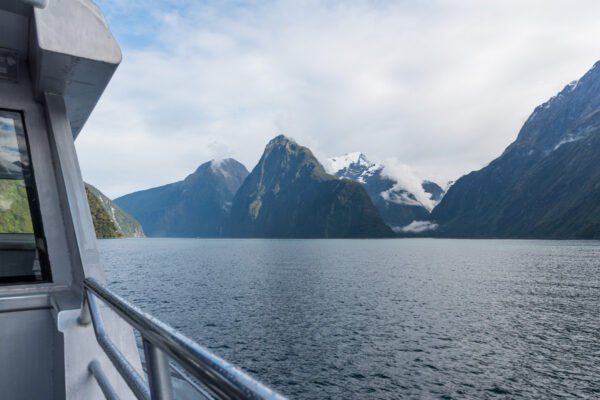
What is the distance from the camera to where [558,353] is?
21875mm

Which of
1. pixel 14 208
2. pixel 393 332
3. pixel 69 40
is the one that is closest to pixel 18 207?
pixel 14 208

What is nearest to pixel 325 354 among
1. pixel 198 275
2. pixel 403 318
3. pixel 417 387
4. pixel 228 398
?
pixel 417 387

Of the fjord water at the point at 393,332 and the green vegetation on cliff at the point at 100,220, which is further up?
the green vegetation on cliff at the point at 100,220

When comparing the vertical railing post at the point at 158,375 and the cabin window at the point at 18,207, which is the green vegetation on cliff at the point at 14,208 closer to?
the cabin window at the point at 18,207

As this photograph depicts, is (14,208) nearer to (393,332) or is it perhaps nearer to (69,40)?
(69,40)

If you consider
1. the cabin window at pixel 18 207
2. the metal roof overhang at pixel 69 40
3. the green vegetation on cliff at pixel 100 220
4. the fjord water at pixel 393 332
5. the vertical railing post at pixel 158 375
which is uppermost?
the green vegetation on cliff at pixel 100 220

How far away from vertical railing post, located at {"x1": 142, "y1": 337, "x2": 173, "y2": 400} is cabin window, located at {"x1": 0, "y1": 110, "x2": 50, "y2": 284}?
3642 millimetres

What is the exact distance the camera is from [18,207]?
4160mm

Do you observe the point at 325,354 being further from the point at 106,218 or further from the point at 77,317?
the point at 106,218

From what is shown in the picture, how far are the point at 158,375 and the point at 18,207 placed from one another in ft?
13.8

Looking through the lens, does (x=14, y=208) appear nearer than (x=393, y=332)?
Yes

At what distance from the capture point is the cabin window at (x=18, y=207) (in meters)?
3.96

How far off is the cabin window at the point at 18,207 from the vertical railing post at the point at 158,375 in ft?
11.9

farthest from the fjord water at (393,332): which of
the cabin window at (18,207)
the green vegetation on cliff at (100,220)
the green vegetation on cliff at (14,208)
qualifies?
the green vegetation on cliff at (100,220)
